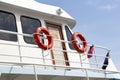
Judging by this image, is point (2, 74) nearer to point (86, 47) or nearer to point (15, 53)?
point (15, 53)

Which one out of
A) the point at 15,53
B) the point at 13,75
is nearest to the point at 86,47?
the point at 15,53

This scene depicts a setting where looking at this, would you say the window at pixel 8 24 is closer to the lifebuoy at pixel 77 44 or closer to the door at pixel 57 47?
the door at pixel 57 47

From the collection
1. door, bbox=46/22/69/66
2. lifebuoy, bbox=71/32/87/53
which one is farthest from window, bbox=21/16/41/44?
lifebuoy, bbox=71/32/87/53

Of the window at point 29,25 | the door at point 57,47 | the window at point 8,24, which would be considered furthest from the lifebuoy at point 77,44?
the window at point 8,24

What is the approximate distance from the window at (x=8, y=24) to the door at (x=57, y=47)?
48.3 inches

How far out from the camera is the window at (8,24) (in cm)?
866

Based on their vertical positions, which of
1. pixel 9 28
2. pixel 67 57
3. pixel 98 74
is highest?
pixel 9 28

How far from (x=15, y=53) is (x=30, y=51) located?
0.51 meters

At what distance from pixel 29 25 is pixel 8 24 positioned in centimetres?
75

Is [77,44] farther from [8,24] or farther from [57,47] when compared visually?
[8,24]

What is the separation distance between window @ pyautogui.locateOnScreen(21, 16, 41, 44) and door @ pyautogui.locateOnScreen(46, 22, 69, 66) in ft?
1.66

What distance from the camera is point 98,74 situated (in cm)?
939

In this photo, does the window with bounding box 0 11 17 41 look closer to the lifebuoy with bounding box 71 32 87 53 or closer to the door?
the door

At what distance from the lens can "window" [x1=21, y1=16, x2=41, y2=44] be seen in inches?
359
